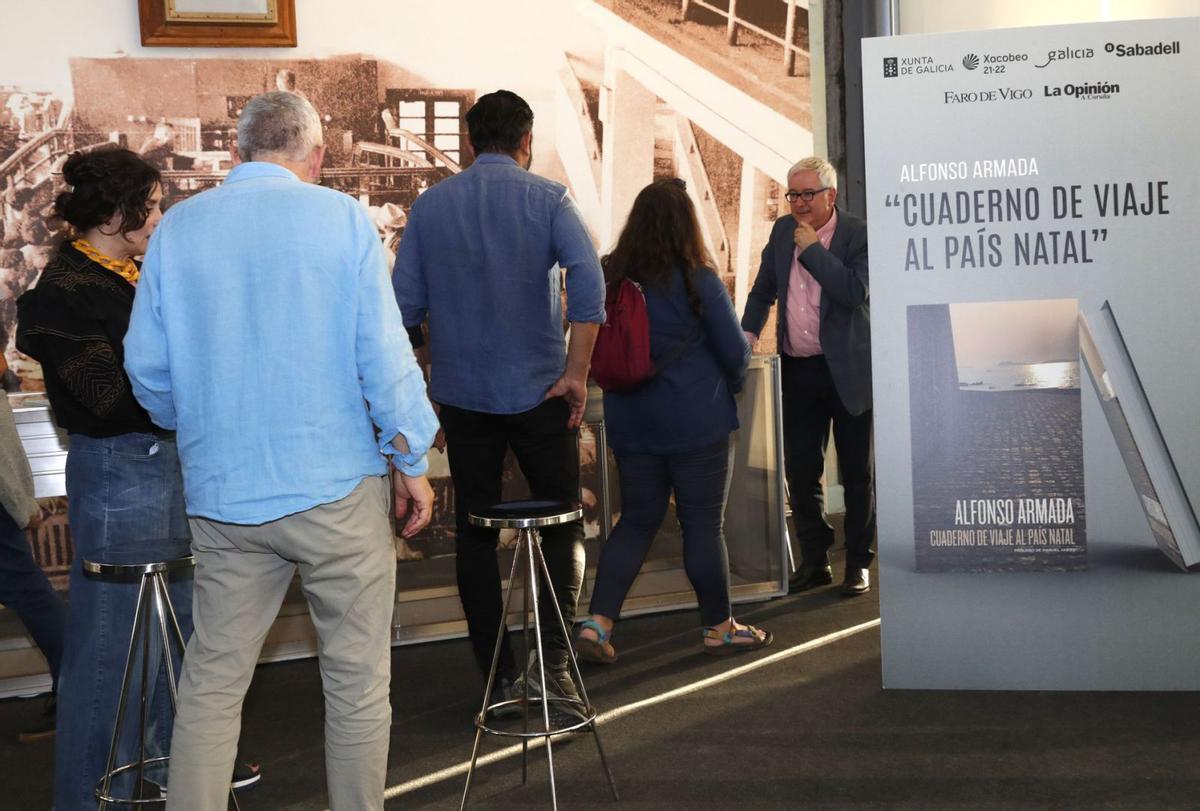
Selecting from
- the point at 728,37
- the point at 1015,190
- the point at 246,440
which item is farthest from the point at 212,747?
the point at 728,37

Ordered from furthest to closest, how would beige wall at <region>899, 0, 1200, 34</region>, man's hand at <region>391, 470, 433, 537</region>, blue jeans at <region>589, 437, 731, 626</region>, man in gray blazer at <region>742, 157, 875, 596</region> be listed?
beige wall at <region>899, 0, 1200, 34</region> < man in gray blazer at <region>742, 157, 875, 596</region> < blue jeans at <region>589, 437, 731, 626</region> < man's hand at <region>391, 470, 433, 537</region>

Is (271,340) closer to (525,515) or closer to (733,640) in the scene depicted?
(525,515)

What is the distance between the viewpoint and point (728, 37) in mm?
5914

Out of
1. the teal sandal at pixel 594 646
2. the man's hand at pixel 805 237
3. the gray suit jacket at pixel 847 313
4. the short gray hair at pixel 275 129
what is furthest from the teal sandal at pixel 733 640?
the short gray hair at pixel 275 129

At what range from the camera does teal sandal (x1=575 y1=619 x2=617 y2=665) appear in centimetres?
404

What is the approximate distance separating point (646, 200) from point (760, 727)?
60.8 inches

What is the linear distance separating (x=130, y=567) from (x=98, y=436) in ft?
1.11

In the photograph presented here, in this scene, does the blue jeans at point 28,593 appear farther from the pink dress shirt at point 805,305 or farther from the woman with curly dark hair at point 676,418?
the pink dress shirt at point 805,305

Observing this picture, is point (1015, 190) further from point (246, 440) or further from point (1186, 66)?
point (246, 440)

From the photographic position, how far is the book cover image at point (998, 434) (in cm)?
353

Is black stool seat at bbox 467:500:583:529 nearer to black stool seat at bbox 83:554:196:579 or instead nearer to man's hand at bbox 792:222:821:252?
black stool seat at bbox 83:554:196:579

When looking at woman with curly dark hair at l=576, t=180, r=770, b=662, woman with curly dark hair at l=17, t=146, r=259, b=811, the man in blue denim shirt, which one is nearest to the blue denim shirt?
the man in blue denim shirt

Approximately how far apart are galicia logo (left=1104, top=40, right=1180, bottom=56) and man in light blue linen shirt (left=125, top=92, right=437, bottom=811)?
222cm

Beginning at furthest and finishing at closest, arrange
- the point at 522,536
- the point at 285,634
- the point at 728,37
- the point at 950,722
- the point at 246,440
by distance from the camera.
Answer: the point at 728,37, the point at 285,634, the point at 950,722, the point at 522,536, the point at 246,440
